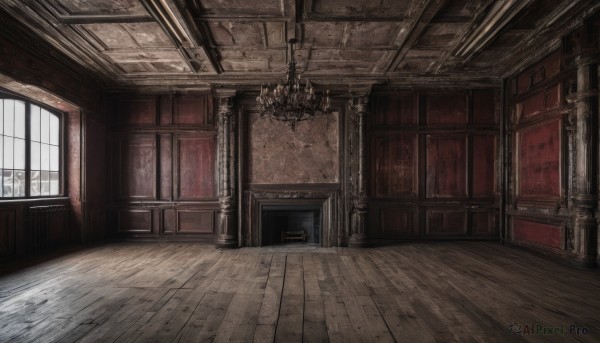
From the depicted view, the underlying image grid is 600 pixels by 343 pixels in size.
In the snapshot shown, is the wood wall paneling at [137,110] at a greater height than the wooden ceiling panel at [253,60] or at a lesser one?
lesser

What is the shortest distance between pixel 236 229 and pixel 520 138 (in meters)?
5.74

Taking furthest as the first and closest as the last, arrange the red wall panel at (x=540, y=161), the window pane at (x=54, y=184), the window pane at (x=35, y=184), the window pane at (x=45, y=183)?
the window pane at (x=54, y=184) → the window pane at (x=45, y=183) → the window pane at (x=35, y=184) → the red wall panel at (x=540, y=161)

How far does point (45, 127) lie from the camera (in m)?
5.78

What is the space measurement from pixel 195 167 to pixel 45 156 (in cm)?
259

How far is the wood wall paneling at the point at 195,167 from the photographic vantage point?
6777 mm

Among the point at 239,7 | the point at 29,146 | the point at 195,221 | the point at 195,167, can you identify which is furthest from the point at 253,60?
the point at 29,146

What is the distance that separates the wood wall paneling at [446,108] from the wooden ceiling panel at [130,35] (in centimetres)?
512

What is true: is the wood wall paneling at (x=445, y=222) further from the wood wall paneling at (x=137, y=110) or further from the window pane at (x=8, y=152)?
the window pane at (x=8, y=152)

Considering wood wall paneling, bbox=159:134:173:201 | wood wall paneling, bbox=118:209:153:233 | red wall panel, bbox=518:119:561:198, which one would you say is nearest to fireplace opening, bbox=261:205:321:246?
wood wall paneling, bbox=159:134:173:201

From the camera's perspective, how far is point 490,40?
15.9 feet

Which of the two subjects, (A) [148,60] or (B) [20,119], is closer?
(B) [20,119]

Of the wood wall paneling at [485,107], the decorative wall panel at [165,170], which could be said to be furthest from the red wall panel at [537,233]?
the decorative wall panel at [165,170]

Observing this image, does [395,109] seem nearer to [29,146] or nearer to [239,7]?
[239,7]

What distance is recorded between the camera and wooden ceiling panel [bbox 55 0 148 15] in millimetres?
3838
